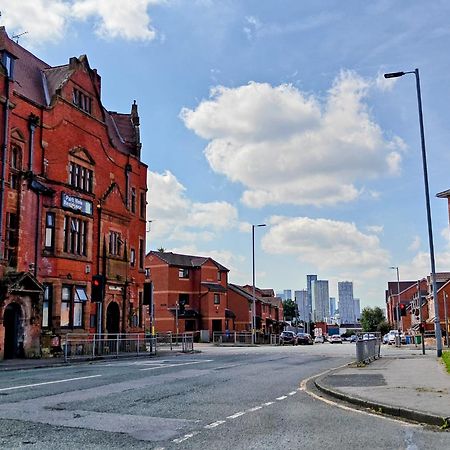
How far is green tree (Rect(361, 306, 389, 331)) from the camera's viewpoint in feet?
401

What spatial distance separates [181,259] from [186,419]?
211 feet

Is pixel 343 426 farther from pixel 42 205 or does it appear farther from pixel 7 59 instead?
pixel 7 59

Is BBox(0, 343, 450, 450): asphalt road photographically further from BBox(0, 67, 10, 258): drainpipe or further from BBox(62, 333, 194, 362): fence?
BBox(62, 333, 194, 362): fence

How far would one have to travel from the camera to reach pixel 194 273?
240ft

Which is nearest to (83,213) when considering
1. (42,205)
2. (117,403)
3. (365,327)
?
(42,205)

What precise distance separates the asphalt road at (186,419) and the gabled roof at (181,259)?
5624 centimetres

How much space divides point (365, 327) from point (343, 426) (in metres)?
122

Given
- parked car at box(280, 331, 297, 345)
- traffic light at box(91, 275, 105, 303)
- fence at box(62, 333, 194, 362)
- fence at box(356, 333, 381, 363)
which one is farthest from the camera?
parked car at box(280, 331, 297, 345)

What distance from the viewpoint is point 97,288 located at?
32031 mm

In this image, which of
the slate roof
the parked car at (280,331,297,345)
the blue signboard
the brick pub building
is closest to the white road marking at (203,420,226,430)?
the brick pub building

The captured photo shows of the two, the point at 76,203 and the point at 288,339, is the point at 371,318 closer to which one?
the point at 288,339

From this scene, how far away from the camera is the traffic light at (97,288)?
100 feet

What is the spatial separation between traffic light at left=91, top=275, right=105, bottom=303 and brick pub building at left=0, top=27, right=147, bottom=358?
0.49m

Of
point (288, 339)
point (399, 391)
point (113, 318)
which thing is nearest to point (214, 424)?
point (399, 391)
